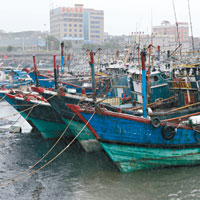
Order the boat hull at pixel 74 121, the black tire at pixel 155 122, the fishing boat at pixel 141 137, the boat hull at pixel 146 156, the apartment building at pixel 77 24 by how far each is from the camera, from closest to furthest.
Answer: the black tire at pixel 155 122
the fishing boat at pixel 141 137
the boat hull at pixel 146 156
the boat hull at pixel 74 121
the apartment building at pixel 77 24

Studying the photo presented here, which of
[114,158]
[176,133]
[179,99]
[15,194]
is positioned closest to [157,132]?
[176,133]

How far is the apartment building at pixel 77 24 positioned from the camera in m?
134

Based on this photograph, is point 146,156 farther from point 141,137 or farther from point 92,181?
point 92,181

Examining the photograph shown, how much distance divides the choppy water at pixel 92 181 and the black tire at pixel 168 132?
1617 millimetres

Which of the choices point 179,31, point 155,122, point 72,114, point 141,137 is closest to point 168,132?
point 155,122

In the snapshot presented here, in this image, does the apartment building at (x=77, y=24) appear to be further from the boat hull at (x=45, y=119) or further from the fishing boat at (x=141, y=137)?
the fishing boat at (x=141, y=137)

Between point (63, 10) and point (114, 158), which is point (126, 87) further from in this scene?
point (63, 10)

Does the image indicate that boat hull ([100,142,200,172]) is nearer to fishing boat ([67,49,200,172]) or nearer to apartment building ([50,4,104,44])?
fishing boat ([67,49,200,172])

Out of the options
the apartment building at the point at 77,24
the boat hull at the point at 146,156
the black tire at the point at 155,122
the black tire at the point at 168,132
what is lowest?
the boat hull at the point at 146,156

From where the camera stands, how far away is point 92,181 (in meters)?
13.6

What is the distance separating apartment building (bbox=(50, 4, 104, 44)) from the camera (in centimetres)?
13388

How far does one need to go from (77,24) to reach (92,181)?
5045 inches

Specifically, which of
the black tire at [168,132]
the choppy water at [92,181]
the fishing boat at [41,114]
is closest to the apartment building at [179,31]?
the fishing boat at [41,114]

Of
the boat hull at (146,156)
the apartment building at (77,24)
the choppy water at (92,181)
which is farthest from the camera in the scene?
the apartment building at (77,24)
